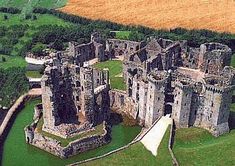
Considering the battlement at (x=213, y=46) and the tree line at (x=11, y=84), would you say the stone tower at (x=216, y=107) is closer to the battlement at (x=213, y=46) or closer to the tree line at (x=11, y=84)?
the battlement at (x=213, y=46)

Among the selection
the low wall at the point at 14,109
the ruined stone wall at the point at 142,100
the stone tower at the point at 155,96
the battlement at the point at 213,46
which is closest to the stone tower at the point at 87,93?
the ruined stone wall at the point at 142,100

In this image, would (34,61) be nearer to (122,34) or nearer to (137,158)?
(122,34)

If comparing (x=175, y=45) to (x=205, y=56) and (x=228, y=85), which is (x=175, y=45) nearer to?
(x=205, y=56)

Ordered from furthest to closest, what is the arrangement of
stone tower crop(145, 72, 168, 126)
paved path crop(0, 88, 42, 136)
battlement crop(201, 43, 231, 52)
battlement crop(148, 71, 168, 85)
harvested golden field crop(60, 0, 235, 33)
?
harvested golden field crop(60, 0, 235, 33) < battlement crop(201, 43, 231, 52) < paved path crop(0, 88, 42, 136) < stone tower crop(145, 72, 168, 126) < battlement crop(148, 71, 168, 85)

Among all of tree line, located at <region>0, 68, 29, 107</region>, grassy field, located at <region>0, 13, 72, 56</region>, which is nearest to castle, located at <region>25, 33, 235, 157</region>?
tree line, located at <region>0, 68, 29, 107</region>

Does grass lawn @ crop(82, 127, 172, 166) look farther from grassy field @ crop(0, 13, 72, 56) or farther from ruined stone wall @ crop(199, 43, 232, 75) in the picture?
grassy field @ crop(0, 13, 72, 56)

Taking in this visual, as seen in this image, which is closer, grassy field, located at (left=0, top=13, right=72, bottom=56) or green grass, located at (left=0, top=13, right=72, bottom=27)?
grassy field, located at (left=0, top=13, right=72, bottom=56)
